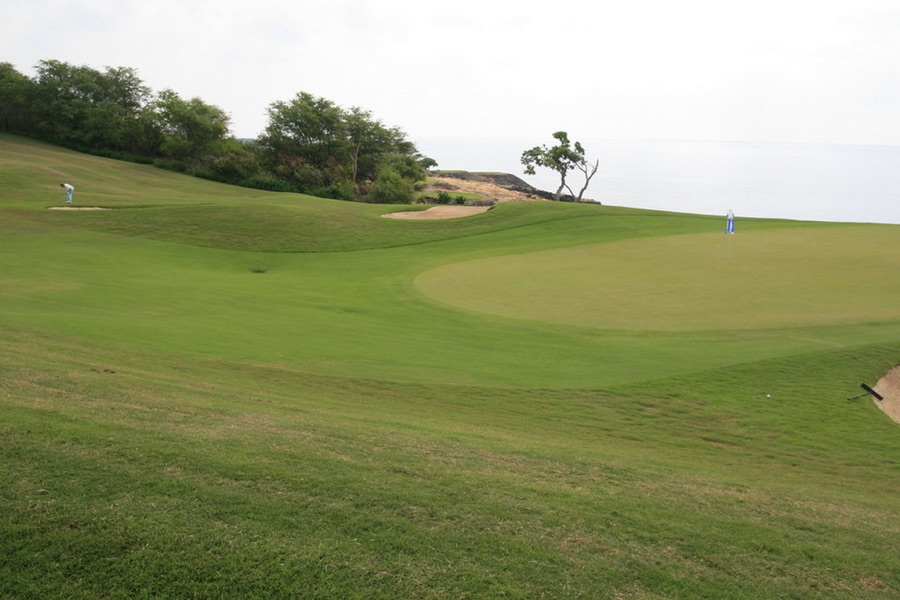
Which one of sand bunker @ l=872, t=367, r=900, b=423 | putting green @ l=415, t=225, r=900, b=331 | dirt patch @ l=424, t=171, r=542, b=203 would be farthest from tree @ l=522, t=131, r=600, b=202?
sand bunker @ l=872, t=367, r=900, b=423

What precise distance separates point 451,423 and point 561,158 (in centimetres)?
7591

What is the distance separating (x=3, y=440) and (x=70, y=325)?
29.3 feet

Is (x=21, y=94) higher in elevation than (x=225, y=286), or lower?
higher

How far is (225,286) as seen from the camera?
73.6 feet

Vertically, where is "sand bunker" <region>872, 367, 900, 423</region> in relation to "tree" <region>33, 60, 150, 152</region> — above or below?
below

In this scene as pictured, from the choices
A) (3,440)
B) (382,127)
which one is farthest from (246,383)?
(382,127)

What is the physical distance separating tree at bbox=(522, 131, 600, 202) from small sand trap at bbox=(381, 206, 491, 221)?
4344 centimetres

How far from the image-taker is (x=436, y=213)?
40281 mm

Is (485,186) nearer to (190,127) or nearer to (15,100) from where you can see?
(190,127)

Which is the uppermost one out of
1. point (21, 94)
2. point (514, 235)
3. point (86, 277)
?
point (21, 94)

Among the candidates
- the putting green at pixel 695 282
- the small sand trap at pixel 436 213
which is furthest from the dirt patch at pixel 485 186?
the putting green at pixel 695 282

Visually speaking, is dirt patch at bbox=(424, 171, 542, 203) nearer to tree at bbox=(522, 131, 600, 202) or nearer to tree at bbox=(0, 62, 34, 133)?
tree at bbox=(522, 131, 600, 202)

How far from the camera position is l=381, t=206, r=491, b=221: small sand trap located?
39000mm

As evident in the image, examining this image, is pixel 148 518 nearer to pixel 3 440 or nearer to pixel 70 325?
pixel 3 440
